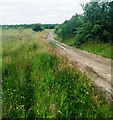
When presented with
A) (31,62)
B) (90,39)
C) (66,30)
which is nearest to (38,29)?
(66,30)

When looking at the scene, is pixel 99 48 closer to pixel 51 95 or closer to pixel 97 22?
pixel 97 22

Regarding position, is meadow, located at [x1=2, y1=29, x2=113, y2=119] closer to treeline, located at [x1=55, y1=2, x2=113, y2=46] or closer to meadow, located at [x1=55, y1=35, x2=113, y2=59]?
meadow, located at [x1=55, y1=35, x2=113, y2=59]

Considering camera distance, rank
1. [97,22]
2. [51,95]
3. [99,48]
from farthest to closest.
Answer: [97,22]
[99,48]
[51,95]

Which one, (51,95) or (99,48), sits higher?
(51,95)

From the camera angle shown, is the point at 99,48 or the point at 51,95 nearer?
the point at 51,95

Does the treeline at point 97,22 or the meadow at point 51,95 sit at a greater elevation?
the treeline at point 97,22

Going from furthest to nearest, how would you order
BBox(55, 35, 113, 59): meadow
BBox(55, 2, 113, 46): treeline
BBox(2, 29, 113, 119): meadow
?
1. BBox(55, 2, 113, 46): treeline
2. BBox(55, 35, 113, 59): meadow
3. BBox(2, 29, 113, 119): meadow

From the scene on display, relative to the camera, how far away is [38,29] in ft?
323

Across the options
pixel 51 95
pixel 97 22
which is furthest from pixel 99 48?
pixel 51 95

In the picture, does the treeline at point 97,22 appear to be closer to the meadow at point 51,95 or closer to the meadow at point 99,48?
the meadow at point 99,48

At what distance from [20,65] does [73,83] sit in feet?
Result: 9.18

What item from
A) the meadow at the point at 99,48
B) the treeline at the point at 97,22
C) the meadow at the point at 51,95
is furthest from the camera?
the treeline at the point at 97,22

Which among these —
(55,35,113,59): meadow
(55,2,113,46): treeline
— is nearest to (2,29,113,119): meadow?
(55,35,113,59): meadow

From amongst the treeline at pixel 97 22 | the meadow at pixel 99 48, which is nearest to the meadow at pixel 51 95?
the meadow at pixel 99 48
